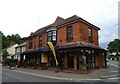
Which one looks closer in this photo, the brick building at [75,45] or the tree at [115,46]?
the brick building at [75,45]

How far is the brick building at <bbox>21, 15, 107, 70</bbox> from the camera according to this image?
2295cm

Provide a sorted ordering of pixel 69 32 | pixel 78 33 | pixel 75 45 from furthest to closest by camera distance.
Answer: pixel 69 32
pixel 78 33
pixel 75 45

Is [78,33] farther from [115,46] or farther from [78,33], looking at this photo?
[115,46]

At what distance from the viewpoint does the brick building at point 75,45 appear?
22953 mm

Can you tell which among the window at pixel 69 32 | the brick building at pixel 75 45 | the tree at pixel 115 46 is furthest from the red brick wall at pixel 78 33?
the tree at pixel 115 46

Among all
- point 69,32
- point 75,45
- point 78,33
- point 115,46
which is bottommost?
point 75,45

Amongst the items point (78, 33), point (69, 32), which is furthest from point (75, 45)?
point (69, 32)

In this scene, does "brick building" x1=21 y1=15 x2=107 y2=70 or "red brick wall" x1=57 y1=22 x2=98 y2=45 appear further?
"red brick wall" x1=57 y1=22 x2=98 y2=45

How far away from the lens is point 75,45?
22.8 meters

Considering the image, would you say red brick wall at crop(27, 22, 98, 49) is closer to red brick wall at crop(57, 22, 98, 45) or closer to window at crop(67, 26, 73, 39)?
red brick wall at crop(57, 22, 98, 45)

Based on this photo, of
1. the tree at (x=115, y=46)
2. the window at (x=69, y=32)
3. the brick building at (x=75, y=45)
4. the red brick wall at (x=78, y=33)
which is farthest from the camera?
the tree at (x=115, y=46)

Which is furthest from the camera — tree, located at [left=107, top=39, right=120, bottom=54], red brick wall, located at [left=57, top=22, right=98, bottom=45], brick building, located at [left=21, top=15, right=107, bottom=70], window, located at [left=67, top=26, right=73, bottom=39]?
tree, located at [left=107, top=39, right=120, bottom=54]

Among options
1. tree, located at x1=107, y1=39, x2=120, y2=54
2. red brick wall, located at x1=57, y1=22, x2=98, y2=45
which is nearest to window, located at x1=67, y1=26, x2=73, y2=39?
red brick wall, located at x1=57, y1=22, x2=98, y2=45

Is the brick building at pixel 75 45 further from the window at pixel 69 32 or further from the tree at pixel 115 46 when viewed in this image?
the tree at pixel 115 46
